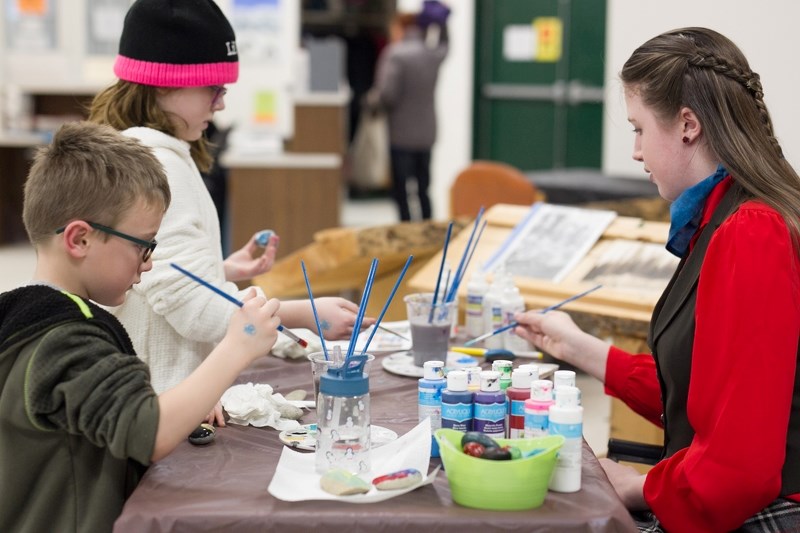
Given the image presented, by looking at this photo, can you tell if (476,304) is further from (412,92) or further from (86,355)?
(412,92)

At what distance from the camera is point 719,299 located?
168cm

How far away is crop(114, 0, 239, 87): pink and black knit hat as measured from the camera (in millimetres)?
2301

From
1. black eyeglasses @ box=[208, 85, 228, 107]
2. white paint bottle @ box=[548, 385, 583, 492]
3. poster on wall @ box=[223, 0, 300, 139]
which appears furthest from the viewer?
poster on wall @ box=[223, 0, 300, 139]

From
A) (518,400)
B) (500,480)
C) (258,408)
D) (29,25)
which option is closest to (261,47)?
(29,25)

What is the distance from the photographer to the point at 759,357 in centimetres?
164

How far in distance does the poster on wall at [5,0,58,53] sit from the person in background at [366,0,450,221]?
9.20 feet

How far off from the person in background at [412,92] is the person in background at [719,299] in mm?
6001

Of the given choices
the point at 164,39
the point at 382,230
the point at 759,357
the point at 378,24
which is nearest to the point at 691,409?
the point at 759,357

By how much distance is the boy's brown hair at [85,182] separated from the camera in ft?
5.42

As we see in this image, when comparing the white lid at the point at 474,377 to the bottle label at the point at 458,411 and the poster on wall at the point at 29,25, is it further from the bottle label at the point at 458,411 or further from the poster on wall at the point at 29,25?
the poster on wall at the point at 29,25

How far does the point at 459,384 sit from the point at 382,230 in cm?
234

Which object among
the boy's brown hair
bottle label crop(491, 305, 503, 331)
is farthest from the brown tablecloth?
bottle label crop(491, 305, 503, 331)

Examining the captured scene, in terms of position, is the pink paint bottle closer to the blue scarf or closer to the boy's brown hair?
the blue scarf

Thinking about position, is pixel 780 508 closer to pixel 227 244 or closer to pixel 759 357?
pixel 759 357
